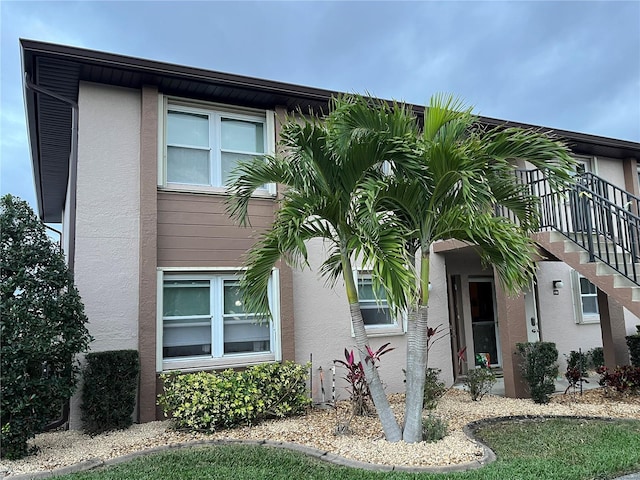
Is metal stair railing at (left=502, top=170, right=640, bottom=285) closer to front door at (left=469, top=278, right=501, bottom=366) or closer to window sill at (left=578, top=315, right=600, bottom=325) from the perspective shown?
front door at (left=469, top=278, right=501, bottom=366)

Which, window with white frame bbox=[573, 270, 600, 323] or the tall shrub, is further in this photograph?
window with white frame bbox=[573, 270, 600, 323]

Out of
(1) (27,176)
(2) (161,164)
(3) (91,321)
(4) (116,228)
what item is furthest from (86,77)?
(1) (27,176)

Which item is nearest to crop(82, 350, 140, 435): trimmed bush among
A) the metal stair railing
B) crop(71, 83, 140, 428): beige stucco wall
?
crop(71, 83, 140, 428): beige stucco wall

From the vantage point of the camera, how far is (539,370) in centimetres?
796

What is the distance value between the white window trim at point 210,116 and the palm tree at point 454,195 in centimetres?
318

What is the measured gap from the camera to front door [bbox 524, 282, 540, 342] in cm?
1138

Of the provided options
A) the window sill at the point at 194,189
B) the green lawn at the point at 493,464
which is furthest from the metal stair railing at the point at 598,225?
the window sill at the point at 194,189

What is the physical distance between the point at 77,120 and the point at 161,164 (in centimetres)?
140

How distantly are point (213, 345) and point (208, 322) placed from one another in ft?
1.24

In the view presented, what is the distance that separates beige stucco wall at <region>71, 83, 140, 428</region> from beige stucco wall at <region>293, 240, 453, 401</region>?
2.77 metres

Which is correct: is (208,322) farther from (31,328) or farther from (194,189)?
(31,328)

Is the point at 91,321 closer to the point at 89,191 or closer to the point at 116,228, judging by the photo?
the point at 116,228

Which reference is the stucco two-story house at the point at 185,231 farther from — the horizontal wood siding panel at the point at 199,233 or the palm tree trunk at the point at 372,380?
the palm tree trunk at the point at 372,380

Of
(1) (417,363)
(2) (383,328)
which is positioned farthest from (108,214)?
(2) (383,328)
